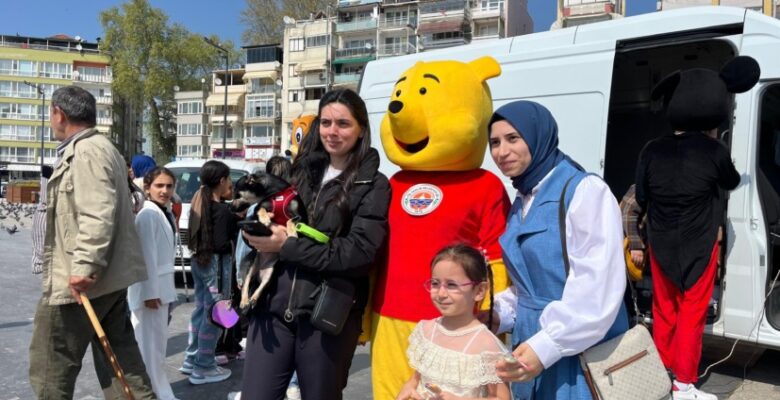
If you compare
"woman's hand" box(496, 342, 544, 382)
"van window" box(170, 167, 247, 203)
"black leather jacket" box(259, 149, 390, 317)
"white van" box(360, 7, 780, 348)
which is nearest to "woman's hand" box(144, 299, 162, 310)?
"black leather jacket" box(259, 149, 390, 317)

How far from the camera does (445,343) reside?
2.09 metres

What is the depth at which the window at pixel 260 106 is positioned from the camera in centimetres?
5206

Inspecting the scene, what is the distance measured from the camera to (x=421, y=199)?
8.09 ft

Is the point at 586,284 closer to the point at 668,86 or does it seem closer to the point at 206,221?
the point at 668,86

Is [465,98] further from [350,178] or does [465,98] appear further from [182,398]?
[182,398]

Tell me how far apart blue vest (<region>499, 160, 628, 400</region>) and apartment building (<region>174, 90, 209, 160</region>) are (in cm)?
5800

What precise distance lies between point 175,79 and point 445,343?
55.7 metres

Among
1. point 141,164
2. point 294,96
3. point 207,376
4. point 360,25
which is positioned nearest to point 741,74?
point 207,376

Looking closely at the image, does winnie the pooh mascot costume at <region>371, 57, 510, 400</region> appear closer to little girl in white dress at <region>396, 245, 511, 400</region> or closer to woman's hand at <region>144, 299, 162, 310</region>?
little girl in white dress at <region>396, 245, 511, 400</region>

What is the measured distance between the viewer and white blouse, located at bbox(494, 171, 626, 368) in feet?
5.91

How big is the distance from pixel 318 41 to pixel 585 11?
75.6 ft

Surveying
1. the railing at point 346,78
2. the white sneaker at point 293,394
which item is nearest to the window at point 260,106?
the railing at point 346,78

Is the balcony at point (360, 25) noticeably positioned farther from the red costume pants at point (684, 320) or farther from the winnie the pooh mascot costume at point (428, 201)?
the winnie the pooh mascot costume at point (428, 201)

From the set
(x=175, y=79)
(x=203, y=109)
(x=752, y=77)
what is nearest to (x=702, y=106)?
(x=752, y=77)
